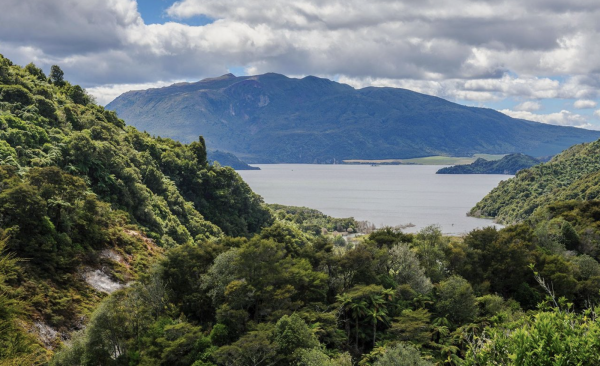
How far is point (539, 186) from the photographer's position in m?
174

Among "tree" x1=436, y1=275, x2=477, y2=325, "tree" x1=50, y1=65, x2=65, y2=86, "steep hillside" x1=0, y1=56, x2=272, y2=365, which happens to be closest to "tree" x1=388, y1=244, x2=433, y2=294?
"tree" x1=436, y1=275, x2=477, y2=325

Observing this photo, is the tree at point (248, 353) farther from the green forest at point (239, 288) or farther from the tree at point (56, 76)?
the tree at point (56, 76)

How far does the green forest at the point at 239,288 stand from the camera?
89.0 feet

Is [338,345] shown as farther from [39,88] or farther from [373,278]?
[39,88]

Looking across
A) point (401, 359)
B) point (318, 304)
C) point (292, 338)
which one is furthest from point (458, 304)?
point (292, 338)

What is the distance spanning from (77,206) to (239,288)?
19.2 metres

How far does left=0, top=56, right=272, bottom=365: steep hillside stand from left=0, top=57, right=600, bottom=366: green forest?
0.18 m

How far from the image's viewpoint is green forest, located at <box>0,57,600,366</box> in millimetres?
27125

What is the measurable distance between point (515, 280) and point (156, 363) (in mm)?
36070

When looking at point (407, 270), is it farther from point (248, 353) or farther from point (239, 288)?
point (248, 353)

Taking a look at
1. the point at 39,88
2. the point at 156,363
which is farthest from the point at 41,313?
the point at 39,88

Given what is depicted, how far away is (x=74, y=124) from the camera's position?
242ft

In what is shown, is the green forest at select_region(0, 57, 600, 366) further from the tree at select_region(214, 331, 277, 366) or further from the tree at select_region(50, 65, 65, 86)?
the tree at select_region(50, 65, 65, 86)

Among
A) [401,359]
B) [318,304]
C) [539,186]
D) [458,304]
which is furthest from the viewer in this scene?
[539,186]
